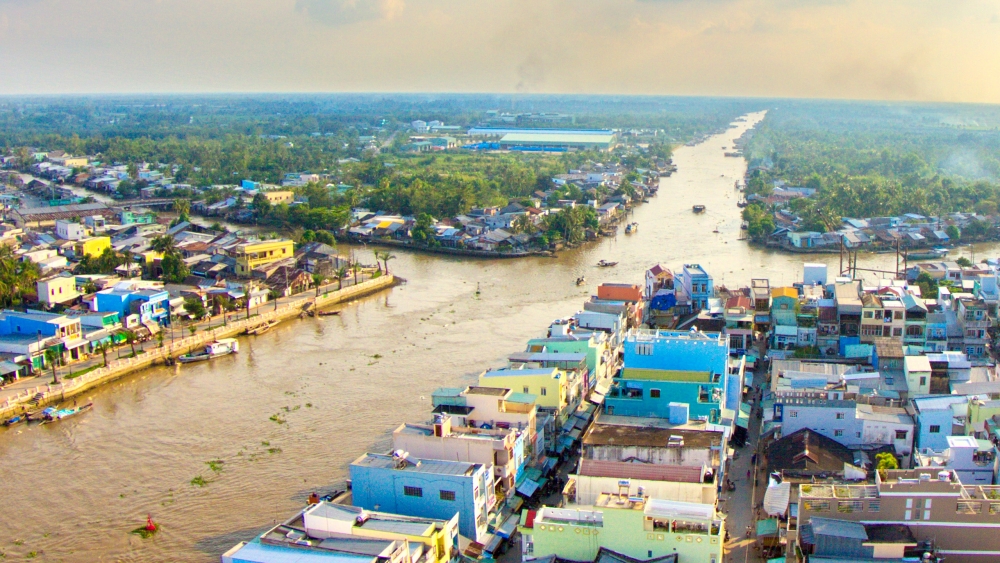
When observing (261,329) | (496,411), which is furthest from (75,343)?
(496,411)

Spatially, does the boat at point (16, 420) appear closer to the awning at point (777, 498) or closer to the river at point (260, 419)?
the river at point (260, 419)

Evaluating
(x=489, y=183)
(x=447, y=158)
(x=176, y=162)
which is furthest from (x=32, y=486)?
(x=447, y=158)

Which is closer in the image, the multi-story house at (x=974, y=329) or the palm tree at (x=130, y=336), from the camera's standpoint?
the multi-story house at (x=974, y=329)

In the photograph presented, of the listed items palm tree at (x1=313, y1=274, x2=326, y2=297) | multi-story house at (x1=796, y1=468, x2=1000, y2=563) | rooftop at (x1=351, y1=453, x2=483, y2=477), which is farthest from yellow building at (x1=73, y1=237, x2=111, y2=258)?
multi-story house at (x1=796, y1=468, x2=1000, y2=563)

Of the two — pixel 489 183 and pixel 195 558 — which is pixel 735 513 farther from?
pixel 489 183

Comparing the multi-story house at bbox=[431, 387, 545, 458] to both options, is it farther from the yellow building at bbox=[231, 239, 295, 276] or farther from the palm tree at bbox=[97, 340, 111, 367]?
the yellow building at bbox=[231, 239, 295, 276]

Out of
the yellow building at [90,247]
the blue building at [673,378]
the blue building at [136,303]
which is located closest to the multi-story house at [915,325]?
the blue building at [673,378]
